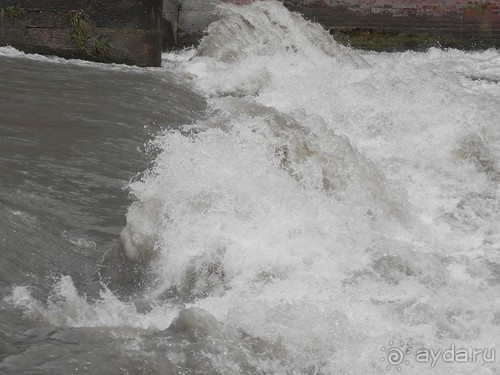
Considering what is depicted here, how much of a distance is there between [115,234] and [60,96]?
2.97 meters

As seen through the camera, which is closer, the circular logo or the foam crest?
the circular logo

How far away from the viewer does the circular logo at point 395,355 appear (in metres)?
3.92

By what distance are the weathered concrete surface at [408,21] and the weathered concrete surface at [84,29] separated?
4294 mm

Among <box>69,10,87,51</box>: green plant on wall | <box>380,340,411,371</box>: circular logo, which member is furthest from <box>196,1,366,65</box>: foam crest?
<box>380,340,411,371</box>: circular logo

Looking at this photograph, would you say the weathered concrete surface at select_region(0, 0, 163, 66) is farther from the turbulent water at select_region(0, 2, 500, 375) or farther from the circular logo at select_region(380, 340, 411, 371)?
the circular logo at select_region(380, 340, 411, 371)

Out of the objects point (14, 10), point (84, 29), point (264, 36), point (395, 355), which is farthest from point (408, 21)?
point (395, 355)

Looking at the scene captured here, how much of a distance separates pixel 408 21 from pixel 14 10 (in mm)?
6905

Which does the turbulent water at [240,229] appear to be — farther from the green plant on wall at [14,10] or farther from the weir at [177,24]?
the green plant on wall at [14,10]

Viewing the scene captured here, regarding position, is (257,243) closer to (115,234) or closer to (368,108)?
(115,234)

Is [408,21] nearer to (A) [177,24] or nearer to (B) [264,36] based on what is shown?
(B) [264,36]

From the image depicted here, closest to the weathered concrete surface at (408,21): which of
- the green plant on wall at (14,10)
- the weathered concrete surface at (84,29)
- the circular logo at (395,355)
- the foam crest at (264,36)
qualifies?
the foam crest at (264,36)

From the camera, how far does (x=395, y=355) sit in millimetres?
3986

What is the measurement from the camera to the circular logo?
3917 mm

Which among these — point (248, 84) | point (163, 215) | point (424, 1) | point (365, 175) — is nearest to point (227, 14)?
point (248, 84)
